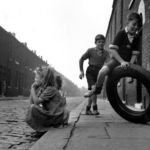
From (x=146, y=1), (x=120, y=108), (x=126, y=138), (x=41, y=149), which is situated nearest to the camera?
(x=41, y=149)

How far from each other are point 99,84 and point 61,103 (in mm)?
821

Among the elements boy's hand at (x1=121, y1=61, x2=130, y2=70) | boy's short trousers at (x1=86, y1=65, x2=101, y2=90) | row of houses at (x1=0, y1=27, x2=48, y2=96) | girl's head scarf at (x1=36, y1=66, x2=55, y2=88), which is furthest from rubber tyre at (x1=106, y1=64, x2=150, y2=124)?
row of houses at (x1=0, y1=27, x2=48, y2=96)

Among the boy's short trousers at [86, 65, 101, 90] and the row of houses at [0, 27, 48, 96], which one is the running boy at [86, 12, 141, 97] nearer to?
the boy's short trousers at [86, 65, 101, 90]

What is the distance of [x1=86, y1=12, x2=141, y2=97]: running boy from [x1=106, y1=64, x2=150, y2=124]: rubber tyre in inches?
4.2

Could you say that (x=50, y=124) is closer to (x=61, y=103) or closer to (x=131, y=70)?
(x=61, y=103)

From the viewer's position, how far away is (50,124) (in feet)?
11.5

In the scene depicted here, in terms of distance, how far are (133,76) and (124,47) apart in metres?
0.58

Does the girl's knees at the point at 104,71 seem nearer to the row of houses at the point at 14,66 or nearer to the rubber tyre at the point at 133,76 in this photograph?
the rubber tyre at the point at 133,76

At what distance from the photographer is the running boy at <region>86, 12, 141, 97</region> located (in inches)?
153

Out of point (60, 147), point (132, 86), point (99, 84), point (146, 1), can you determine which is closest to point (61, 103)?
point (99, 84)

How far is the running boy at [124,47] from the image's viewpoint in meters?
3.89

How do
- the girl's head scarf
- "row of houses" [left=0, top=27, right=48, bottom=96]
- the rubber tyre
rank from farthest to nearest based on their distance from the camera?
"row of houses" [left=0, top=27, right=48, bottom=96] < the rubber tyre < the girl's head scarf

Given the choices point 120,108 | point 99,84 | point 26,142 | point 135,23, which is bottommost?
point 26,142

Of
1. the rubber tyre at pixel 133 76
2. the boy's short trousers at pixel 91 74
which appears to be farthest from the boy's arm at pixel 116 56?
the boy's short trousers at pixel 91 74
